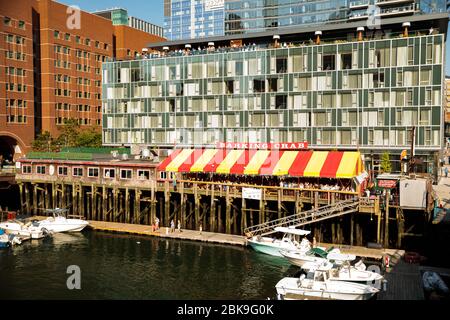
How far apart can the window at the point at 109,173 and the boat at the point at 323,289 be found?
39.9 m

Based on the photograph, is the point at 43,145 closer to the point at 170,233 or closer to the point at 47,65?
the point at 47,65

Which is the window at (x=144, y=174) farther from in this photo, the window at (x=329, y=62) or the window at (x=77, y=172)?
the window at (x=329, y=62)

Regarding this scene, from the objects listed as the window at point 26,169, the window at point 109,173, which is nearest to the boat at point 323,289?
the window at point 109,173

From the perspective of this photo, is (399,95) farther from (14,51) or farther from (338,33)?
(14,51)

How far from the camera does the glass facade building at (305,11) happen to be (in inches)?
5591

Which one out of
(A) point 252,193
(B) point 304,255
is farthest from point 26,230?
(B) point 304,255

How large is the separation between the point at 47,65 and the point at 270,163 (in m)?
86.2

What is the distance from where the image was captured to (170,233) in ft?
197

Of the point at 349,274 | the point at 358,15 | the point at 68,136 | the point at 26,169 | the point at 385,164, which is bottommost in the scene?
the point at 349,274

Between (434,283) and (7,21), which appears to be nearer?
(434,283)

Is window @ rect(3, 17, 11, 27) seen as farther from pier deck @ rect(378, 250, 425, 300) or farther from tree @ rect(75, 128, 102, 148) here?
pier deck @ rect(378, 250, 425, 300)

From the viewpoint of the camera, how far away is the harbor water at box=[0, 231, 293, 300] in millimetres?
39844

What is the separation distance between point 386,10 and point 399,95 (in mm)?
84521
